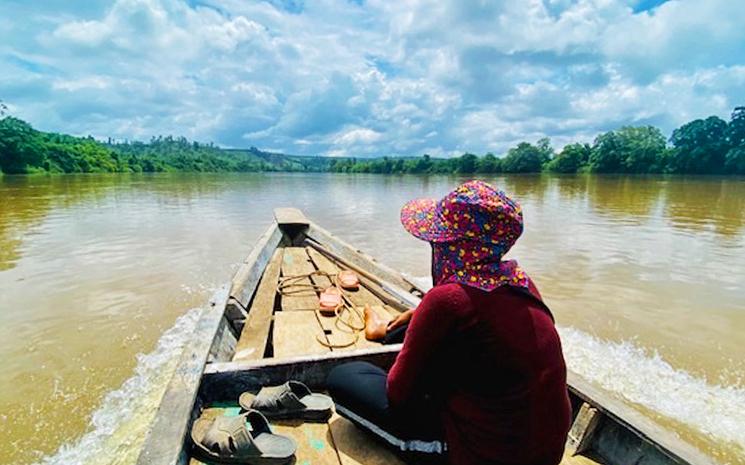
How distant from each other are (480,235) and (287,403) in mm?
1375

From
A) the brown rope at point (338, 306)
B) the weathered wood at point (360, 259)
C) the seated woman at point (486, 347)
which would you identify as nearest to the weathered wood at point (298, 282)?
→ the brown rope at point (338, 306)

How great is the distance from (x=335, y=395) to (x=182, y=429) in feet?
2.27

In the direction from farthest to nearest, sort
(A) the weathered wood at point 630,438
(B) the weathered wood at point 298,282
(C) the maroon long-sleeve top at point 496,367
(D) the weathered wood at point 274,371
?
(B) the weathered wood at point 298,282 < (D) the weathered wood at point 274,371 < (A) the weathered wood at point 630,438 < (C) the maroon long-sleeve top at point 496,367

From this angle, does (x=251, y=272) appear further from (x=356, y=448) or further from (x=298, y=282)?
(x=356, y=448)

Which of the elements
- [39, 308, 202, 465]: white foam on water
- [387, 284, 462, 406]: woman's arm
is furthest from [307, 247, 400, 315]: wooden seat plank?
[387, 284, 462, 406]: woman's arm

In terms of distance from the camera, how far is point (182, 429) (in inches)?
67.8

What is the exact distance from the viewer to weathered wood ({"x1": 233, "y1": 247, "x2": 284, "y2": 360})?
2917 millimetres

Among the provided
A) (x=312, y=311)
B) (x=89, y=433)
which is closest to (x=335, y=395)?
(x=312, y=311)

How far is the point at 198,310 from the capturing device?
6.04 metres

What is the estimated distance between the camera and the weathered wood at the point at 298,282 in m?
3.85

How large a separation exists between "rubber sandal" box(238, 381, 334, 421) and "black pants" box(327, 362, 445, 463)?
0.71 feet

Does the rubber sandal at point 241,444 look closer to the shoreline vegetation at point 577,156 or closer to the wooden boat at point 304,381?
the wooden boat at point 304,381

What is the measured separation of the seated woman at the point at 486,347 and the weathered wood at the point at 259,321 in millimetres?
1692

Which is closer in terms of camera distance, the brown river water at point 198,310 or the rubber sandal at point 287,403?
the rubber sandal at point 287,403
